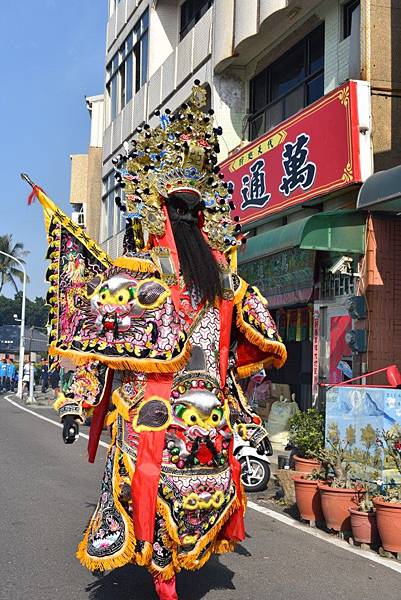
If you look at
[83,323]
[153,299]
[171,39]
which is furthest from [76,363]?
[171,39]

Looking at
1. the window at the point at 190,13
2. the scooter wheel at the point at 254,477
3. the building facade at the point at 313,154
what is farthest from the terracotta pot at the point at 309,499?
the window at the point at 190,13

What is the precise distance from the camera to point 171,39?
67.6 feet

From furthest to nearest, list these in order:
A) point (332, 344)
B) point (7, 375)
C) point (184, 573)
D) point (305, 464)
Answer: point (7, 375)
point (332, 344)
point (305, 464)
point (184, 573)

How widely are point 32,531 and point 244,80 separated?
449 inches

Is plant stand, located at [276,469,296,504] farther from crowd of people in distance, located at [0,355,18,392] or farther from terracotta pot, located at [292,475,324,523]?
crowd of people in distance, located at [0,355,18,392]

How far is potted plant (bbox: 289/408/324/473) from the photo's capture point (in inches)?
294

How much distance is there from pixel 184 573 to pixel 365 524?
1836 millimetres

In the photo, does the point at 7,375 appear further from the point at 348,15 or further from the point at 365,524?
the point at 365,524

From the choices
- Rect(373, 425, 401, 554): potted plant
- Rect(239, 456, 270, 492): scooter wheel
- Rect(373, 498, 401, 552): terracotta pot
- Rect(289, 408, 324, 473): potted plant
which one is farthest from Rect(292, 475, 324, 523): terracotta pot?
Rect(239, 456, 270, 492): scooter wheel

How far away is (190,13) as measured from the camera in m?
19.4

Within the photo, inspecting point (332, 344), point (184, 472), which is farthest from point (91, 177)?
point (184, 472)

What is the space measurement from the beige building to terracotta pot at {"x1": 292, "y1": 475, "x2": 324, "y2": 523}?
22.3 metres

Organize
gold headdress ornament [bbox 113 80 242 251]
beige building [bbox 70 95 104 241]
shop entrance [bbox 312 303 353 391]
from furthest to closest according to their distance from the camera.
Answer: beige building [bbox 70 95 104 241], shop entrance [bbox 312 303 353 391], gold headdress ornament [bbox 113 80 242 251]

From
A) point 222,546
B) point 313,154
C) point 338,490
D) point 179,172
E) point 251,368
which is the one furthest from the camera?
point 313,154
